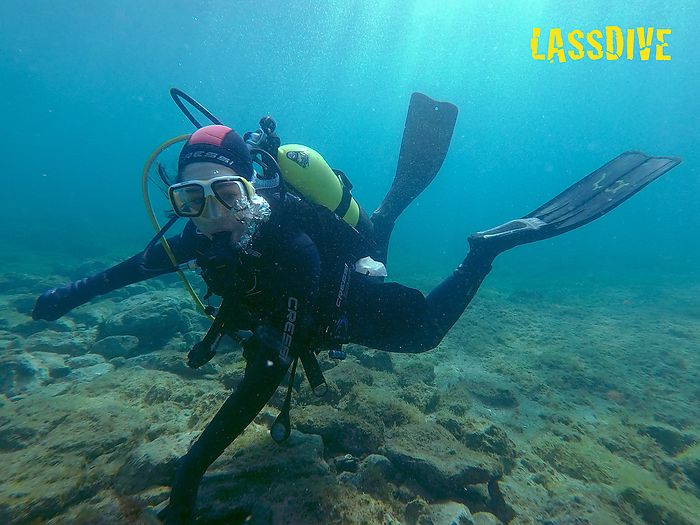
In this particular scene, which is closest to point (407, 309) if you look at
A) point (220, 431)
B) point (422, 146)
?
point (220, 431)

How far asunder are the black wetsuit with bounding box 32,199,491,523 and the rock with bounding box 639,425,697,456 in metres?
4.79

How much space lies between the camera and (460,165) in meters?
161

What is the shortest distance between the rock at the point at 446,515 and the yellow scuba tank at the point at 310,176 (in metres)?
3.06

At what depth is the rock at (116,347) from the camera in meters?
6.52

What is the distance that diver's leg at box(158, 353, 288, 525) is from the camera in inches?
91.7

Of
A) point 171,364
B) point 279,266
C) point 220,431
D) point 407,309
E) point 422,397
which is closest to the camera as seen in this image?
point 220,431

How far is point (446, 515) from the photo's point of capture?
2875 mm

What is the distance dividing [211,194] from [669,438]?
6.82 meters

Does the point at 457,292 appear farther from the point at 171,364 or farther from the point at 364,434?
the point at 171,364

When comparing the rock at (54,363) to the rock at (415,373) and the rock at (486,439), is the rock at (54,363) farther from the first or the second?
the rock at (486,439)

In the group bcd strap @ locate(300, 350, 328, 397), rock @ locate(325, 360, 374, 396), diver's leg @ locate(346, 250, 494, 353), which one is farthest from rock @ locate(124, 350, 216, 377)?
bcd strap @ locate(300, 350, 328, 397)

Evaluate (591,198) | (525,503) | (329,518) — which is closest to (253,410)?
(329,518)

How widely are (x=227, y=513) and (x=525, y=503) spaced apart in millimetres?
2844

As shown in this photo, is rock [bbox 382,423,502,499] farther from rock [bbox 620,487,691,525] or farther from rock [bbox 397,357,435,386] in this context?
rock [bbox 397,357,435,386]
